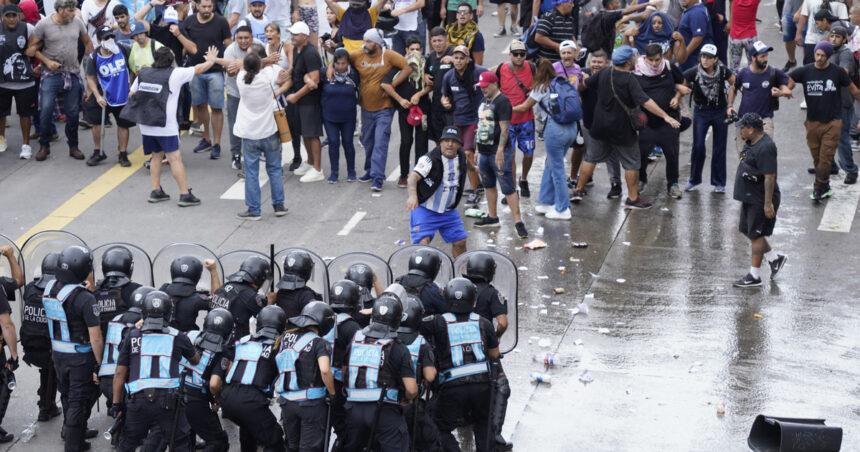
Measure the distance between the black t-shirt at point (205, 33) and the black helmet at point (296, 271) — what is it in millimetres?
6637

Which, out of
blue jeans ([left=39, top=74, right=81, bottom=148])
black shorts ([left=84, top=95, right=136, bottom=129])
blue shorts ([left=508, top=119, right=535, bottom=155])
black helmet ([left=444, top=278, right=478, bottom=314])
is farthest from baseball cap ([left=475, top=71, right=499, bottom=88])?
blue jeans ([left=39, top=74, right=81, bottom=148])

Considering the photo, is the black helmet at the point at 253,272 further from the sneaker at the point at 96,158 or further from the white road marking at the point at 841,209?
the white road marking at the point at 841,209

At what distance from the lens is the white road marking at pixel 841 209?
1258 centimetres

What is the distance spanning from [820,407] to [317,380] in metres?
3.98

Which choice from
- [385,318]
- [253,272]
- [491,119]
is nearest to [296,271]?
[253,272]

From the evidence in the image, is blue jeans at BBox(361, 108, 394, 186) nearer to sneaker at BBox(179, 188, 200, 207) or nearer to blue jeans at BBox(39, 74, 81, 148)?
sneaker at BBox(179, 188, 200, 207)

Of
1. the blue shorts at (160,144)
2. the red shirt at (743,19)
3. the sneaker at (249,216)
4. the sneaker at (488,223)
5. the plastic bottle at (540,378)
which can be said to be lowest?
the plastic bottle at (540,378)

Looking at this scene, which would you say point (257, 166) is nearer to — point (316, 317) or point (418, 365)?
point (316, 317)

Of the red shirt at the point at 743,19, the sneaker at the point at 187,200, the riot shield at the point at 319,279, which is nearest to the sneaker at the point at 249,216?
the sneaker at the point at 187,200

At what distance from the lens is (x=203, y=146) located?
14.9 meters

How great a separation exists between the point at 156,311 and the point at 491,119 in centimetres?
528

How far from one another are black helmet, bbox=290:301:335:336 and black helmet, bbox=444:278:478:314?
83 cm

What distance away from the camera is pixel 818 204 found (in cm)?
1323

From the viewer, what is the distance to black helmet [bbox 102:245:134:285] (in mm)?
8500
